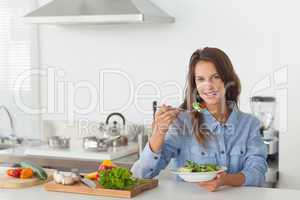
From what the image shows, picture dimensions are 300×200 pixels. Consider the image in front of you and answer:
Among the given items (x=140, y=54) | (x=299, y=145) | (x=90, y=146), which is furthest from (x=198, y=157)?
(x=140, y=54)

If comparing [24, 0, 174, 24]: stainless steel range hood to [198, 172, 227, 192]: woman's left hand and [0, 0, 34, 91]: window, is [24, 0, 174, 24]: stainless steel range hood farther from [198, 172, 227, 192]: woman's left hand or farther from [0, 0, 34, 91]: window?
[198, 172, 227, 192]: woman's left hand

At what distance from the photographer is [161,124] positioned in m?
2.70

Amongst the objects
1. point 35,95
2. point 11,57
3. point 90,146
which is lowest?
point 90,146

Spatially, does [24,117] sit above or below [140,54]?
below

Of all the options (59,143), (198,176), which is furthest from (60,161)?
(198,176)

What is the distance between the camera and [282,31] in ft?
14.0

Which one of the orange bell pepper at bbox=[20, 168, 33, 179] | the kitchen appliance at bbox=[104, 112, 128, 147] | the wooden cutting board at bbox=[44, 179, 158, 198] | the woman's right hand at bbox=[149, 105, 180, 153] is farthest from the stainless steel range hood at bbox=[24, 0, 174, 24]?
the wooden cutting board at bbox=[44, 179, 158, 198]

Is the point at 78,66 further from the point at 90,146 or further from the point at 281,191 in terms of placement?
the point at 281,191

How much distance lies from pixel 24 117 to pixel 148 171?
2590 millimetres

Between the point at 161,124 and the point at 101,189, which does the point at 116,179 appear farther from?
the point at 161,124

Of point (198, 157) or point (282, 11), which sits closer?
point (198, 157)

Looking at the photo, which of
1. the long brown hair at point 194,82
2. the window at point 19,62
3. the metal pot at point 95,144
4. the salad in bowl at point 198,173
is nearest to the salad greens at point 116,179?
the salad in bowl at point 198,173

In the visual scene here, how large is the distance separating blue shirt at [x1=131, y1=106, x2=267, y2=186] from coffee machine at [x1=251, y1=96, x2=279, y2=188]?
996mm

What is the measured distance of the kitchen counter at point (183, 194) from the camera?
2418 millimetres
